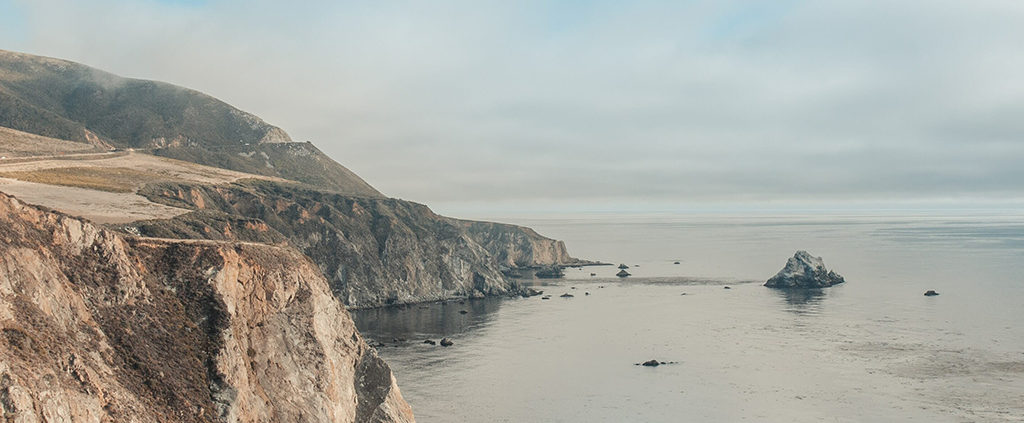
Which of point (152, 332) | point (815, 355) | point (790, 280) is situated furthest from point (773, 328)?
point (152, 332)

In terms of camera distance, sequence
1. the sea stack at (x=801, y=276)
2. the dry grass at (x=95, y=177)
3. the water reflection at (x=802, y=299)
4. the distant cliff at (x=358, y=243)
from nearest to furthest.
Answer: the dry grass at (x=95, y=177) → the water reflection at (x=802, y=299) → the distant cliff at (x=358, y=243) → the sea stack at (x=801, y=276)

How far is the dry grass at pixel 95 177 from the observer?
115231 millimetres

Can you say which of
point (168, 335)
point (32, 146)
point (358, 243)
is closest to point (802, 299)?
point (358, 243)

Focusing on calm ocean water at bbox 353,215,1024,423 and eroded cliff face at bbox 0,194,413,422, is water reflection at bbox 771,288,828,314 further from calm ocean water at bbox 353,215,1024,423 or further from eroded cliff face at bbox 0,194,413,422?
eroded cliff face at bbox 0,194,413,422

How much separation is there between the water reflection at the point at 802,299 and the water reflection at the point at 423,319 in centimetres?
6199

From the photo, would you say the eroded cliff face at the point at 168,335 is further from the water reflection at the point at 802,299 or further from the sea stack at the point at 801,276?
the sea stack at the point at 801,276

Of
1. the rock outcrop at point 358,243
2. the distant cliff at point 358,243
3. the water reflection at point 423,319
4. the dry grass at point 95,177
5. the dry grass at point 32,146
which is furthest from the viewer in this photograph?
the rock outcrop at point 358,243

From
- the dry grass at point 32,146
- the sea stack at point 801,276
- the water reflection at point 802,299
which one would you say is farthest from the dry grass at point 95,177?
the sea stack at point 801,276

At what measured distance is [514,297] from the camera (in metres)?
187

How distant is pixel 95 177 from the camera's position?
140000mm

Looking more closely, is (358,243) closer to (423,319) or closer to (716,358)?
(423,319)

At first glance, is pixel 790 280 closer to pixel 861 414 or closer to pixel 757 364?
pixel 757 364

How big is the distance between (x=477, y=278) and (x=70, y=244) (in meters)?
153

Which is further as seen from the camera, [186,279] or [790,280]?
[790,280]
